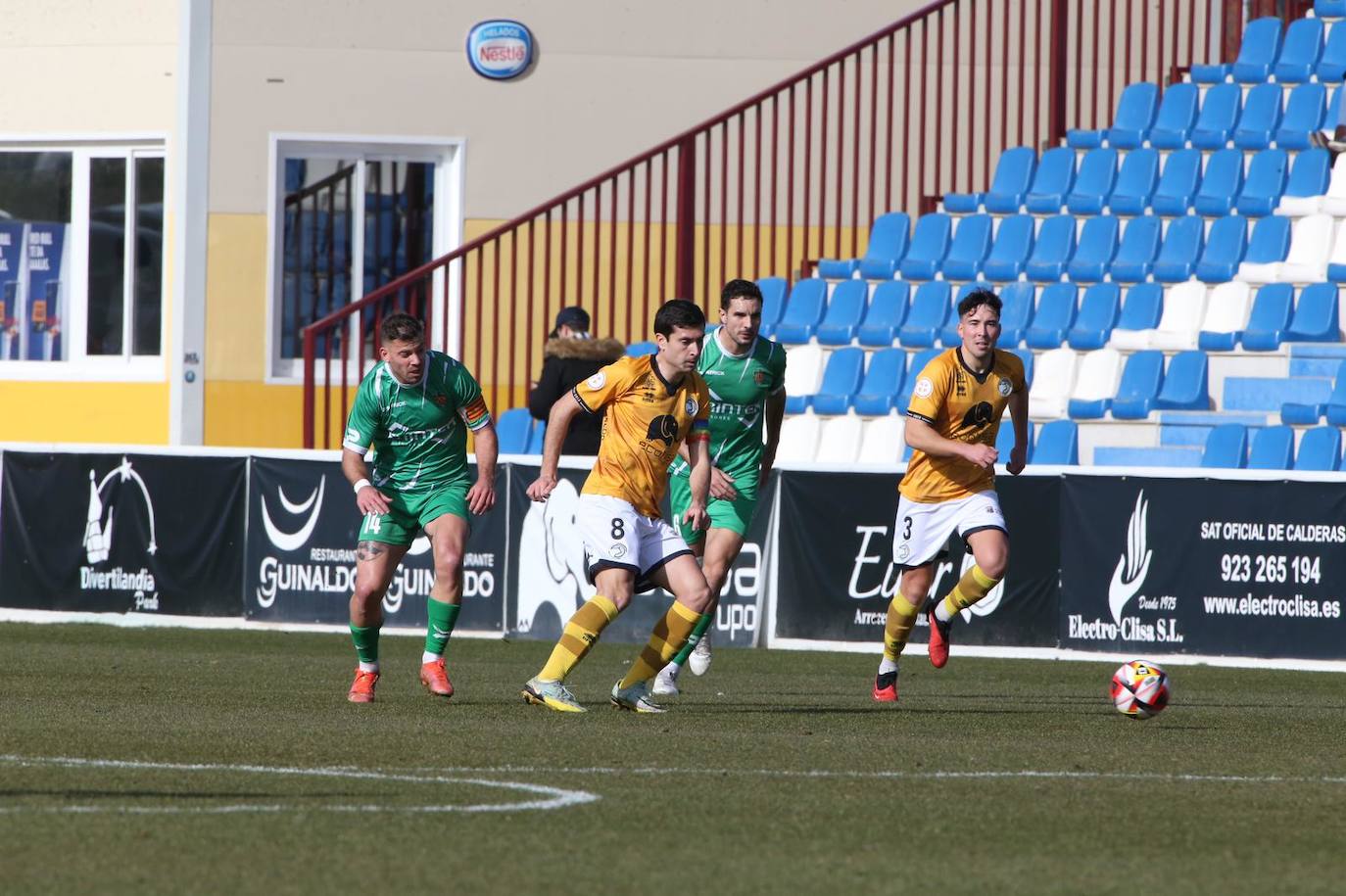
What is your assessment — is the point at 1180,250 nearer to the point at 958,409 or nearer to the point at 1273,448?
the point at 1273,448

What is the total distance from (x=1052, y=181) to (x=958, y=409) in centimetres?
911

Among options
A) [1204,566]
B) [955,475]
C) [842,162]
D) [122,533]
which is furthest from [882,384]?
[955,475]

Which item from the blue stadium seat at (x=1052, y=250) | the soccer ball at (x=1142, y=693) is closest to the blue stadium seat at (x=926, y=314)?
the blue stadium seat at (x=1052, y=250)

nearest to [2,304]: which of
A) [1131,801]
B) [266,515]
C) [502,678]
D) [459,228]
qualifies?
[459,228]

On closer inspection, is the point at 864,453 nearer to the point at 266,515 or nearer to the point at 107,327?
the point at 266,515

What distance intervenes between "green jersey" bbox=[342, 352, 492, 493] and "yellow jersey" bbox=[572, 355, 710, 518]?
0.89 m

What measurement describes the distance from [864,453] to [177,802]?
37.3ft

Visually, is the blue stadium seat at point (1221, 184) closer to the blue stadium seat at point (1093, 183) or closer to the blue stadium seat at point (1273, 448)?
the blue stadium seat at point (1093, 183)

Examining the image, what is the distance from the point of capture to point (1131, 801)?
23.6 ft

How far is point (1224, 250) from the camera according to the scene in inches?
711

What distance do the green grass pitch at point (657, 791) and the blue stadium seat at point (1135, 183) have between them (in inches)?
307

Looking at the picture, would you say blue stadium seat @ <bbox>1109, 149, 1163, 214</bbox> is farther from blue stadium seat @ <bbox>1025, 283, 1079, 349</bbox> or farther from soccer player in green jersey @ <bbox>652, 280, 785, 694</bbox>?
soccer player in green jersey @ <bbox>652, 280, 785, 694</bbox>

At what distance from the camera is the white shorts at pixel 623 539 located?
9742 mm

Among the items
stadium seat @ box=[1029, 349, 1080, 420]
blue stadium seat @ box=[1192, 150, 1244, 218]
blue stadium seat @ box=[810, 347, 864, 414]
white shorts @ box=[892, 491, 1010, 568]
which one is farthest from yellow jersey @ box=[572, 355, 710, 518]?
blue stadium seat @ box=[1192, 150, 1244, 218]
